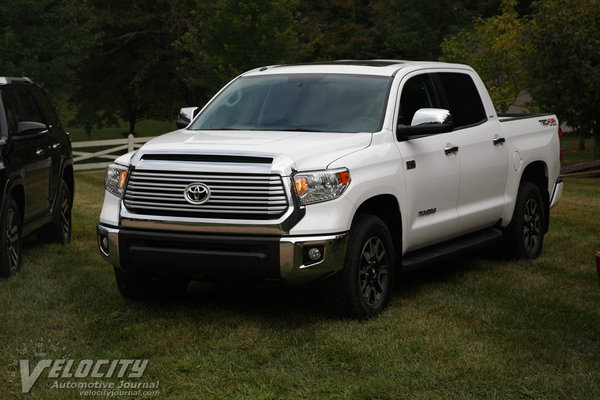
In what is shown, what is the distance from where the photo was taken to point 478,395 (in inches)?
203

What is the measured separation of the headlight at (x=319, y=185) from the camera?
6.37m

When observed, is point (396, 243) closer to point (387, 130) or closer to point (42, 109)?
point (387, 130)

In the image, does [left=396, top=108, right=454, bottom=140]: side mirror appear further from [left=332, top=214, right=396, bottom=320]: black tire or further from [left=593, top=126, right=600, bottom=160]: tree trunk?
[left=593, top=126, right=600, bottom=160]: tree trunk

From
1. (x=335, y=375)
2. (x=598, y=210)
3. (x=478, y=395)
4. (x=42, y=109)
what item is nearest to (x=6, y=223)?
(x=42, y=109)

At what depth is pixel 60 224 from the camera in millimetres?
10602

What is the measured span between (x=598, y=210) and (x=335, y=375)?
1073cm

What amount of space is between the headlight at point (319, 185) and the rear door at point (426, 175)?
96 cm

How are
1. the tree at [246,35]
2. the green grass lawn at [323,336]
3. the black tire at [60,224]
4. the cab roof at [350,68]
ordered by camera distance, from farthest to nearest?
the tree at [246,35], the black tire at [60,224], the cab roof at [350,68], the green grass lawn at [323,336]

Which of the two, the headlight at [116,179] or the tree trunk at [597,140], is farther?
the tree trunk at [597,140]

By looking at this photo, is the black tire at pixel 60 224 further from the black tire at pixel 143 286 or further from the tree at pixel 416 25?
the tree at pixel 416 25

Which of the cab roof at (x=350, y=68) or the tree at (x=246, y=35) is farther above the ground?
the cab roof at (x=350, y=68)

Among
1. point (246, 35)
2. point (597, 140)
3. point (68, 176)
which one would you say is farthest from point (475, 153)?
point (597, 140)

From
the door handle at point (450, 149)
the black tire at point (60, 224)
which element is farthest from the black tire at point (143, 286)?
the black tire at point (60, 224)

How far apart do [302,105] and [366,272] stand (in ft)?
5.21
